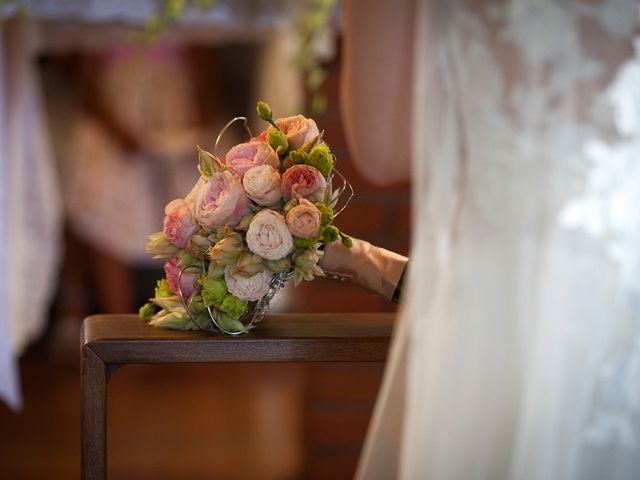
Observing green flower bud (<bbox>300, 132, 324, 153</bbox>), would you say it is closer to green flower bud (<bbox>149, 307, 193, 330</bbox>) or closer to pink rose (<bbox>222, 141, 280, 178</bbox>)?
pink rose (<bbox>222, 141, 280, 178</bbox>)

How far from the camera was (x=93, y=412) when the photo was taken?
45.8 inches

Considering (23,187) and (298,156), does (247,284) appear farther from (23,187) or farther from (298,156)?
(23,187)

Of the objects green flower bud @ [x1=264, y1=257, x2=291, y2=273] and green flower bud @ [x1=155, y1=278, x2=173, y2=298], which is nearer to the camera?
green flower bud @ [x1=264, y1=257, x2=291, y2=273]

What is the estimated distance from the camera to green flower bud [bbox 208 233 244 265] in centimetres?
115

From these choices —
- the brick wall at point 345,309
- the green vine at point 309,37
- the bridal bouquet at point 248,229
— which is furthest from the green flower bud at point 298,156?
the brick wall at point 345,309

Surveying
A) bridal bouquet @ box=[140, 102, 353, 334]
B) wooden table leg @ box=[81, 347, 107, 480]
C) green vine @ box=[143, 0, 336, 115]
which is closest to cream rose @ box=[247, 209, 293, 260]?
bridal bouquet @ box=[140, 102, 353, 334]

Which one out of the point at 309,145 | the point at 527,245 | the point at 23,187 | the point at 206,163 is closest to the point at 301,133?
the point at 309,145

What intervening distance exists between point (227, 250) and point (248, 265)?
0.10 feet

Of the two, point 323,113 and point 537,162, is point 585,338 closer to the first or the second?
point 537,162

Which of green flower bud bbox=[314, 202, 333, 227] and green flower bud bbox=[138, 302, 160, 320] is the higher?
green flower bud bbox=[314, 202, 333, 227]

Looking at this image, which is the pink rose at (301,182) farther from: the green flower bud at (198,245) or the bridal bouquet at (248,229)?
the green flower bud at (198,245)

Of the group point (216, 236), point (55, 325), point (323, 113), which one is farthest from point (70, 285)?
point (216, 236)

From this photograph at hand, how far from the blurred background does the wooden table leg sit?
43.5 inches

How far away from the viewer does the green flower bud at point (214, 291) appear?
3.83 ft
